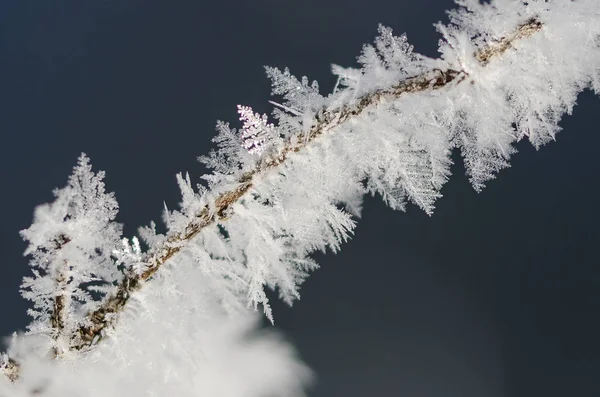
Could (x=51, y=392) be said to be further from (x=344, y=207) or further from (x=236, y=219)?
(x=344, y=207)

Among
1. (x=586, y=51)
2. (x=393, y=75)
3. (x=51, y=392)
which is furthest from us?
(x=51, y=392)

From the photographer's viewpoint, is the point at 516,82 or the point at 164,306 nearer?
the point at 516,82

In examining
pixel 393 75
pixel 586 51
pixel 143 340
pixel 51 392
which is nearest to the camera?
pixel 393 75

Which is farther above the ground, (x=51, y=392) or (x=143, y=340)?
(x=51, y=392)

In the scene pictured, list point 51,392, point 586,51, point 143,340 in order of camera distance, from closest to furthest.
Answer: point 586,51 → point 143,340 → point 51,392

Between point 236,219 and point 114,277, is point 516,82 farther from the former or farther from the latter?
point 114,277

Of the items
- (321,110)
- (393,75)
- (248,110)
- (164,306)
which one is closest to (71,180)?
(164,306)

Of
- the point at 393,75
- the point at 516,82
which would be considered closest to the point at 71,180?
the point at 393,75

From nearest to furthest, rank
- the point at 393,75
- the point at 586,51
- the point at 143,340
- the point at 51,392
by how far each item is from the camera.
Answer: the point at 393,75
the point at 586,51
the point at 143,340
the point at 51,392

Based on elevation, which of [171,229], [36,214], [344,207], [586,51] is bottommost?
[586,51]
